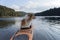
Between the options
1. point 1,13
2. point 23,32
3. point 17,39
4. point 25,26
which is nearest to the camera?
point 17,39

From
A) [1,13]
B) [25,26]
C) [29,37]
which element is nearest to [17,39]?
[29,37]

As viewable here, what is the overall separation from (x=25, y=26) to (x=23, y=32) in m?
3.01

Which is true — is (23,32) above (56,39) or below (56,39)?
above

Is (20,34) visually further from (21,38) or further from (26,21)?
(26,21)

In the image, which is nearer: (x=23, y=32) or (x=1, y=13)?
(x=23, y=32)

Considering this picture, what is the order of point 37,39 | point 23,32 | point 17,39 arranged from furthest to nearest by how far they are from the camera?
point 37,39 < point 23,32 < point 17,39

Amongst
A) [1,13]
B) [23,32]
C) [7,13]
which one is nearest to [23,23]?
[23,32]

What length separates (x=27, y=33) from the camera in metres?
18.5

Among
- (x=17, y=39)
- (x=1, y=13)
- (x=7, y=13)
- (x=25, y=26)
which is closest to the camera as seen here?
(x=17, y=39)

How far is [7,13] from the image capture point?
198m

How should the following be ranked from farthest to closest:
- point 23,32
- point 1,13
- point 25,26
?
point 1,13 → point 25,26 → point 23,32

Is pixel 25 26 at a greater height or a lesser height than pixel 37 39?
greater

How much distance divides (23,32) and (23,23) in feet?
11.4

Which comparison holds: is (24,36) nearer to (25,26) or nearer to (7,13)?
(25,26)
